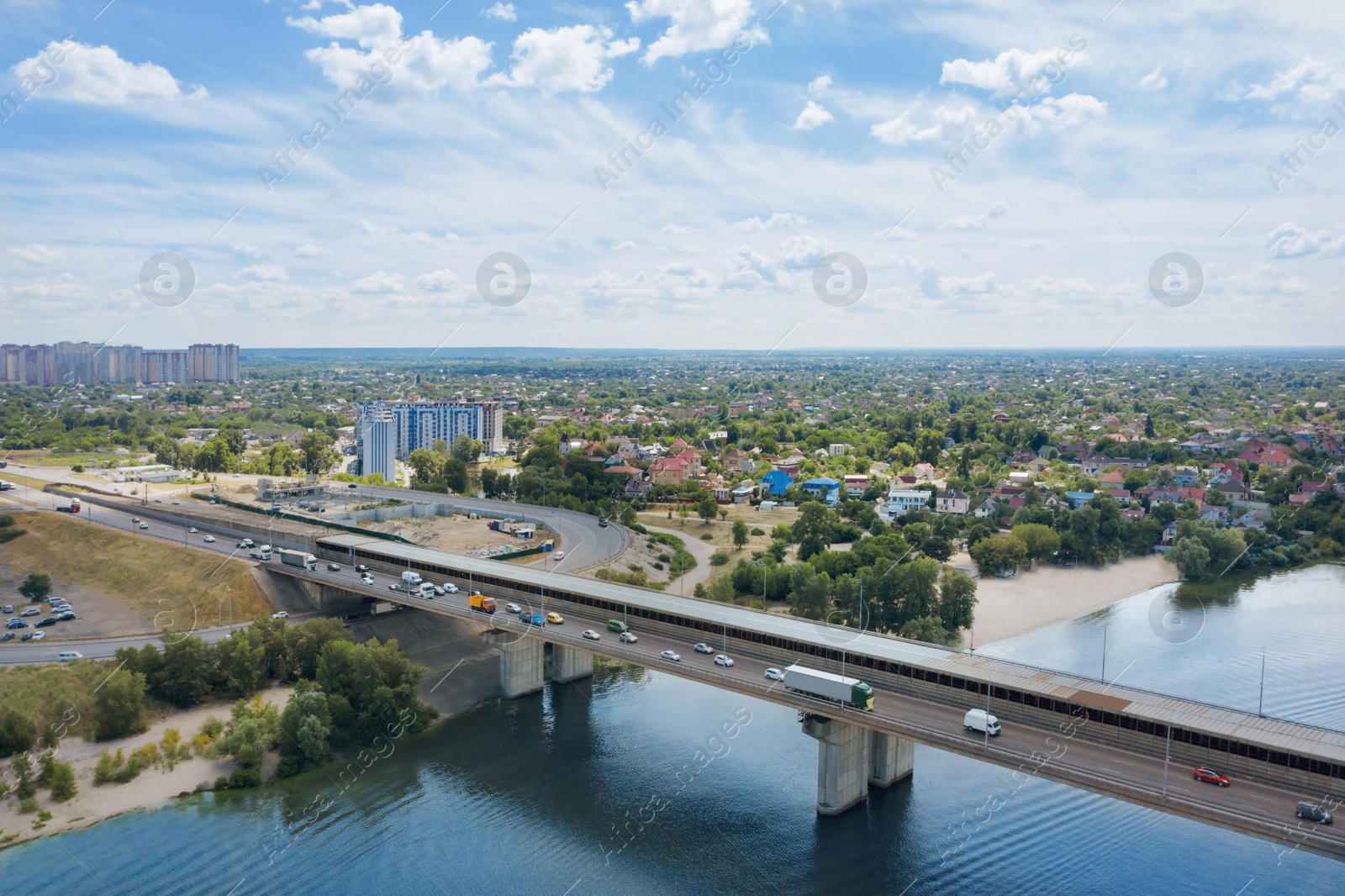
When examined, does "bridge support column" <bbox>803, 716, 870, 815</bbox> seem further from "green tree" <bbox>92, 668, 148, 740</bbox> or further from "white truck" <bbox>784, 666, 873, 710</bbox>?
"green tree" <bbox>92, 668, 148, 740</bbox>

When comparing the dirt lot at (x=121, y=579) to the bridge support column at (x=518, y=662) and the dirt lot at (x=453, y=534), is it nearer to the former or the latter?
the dirt lot at (x=453, y=534)

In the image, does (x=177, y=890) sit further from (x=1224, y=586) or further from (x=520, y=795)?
(x=1224, y=586)

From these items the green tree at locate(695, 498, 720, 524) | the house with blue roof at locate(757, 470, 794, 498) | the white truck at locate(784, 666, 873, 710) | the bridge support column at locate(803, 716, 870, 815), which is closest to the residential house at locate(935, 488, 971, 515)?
the house with blue roof at locate(757, 470, 794, 498)

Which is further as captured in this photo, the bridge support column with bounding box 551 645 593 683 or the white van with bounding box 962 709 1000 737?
the bridge support column with bounding box 551 645 593 683

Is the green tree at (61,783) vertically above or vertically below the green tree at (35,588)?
below

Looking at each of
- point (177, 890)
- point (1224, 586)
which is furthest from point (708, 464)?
point (177, 890)

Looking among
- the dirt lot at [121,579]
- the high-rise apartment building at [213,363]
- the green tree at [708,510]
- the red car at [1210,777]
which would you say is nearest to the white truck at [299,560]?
the dirt lot at [121,579]
